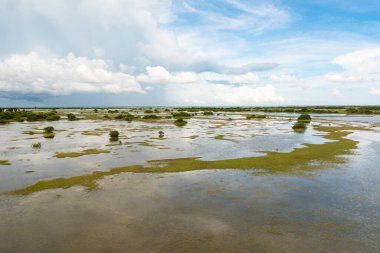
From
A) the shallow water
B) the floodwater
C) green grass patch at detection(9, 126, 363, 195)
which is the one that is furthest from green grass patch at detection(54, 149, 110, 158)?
the floodwater

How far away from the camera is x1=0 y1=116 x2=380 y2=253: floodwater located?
11844 millimetres

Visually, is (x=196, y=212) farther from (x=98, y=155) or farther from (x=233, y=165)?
(x=98, y=155)

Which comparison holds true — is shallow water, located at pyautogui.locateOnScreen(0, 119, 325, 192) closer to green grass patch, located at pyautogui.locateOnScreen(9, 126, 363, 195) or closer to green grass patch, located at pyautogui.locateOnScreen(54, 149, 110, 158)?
green grass patch, located at pyautogui.locateOnScreen(54, 149, 110, 158)

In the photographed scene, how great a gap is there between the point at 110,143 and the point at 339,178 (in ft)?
85.6

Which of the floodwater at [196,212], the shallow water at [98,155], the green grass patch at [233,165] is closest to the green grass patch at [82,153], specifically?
the green grass patch at [233,165]

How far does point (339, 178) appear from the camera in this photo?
67.9 feet

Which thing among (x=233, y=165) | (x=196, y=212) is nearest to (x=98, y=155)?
(x=233, y=165)

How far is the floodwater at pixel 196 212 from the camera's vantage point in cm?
1184

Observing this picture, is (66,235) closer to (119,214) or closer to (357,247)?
(119,214)

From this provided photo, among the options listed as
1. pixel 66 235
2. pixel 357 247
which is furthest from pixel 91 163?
pixel 357 247

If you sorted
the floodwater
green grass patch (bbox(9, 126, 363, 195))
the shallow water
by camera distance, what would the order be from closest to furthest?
the floodwater, green grass patch (bbox(9, 126, 363, 195)), the shallow water

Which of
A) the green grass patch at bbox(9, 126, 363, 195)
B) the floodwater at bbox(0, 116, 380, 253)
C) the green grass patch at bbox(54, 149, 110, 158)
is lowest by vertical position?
the floodwater at bbox(0, 116, 380, 253)

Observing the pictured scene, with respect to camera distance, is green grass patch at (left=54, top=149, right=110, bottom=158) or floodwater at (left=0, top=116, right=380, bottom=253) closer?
floodwater at (left=0, top=116, right=380, bottom=253)

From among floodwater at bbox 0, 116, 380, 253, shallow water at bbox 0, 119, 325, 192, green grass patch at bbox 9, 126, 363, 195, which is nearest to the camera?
floodwater at bbox 0, 116, 380, 253
